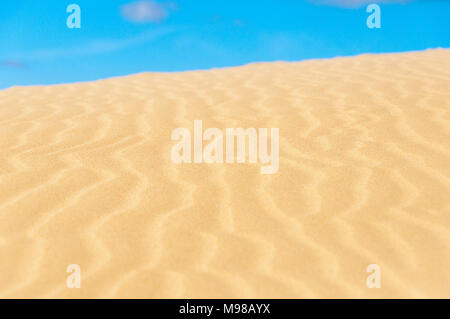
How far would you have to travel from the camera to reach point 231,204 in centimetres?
322

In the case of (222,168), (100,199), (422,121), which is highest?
(422,121)

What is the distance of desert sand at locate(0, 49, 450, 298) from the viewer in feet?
8.13

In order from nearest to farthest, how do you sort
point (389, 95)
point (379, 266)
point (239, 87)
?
point (379, 266) < point (389, 95) < point (239, 87)

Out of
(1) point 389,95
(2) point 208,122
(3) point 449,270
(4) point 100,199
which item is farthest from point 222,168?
(1) point 389,95

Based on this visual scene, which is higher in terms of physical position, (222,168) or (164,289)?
(222,168)

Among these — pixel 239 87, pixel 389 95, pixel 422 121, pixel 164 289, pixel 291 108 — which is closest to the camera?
pixel 164 289

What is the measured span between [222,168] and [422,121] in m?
1.96

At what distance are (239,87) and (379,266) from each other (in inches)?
190

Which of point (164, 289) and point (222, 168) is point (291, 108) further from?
point (164, 289)

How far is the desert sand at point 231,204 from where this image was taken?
2479mm

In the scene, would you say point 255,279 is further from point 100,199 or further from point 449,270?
point 100,199

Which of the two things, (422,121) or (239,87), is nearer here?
(422,121)

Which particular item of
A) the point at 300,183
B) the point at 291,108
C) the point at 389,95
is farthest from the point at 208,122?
the point at 389,95

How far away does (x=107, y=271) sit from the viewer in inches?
100.0
